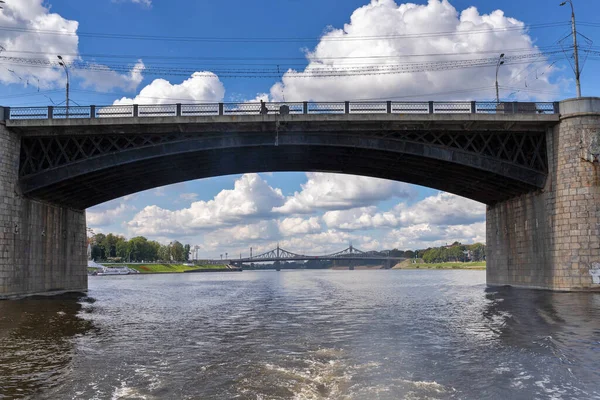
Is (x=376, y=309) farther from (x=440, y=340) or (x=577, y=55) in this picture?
(x=577, y=55)

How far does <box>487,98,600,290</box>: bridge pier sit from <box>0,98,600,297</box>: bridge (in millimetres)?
74

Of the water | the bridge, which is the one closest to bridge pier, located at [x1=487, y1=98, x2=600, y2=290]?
the bridge

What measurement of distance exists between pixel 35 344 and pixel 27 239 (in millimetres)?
23703

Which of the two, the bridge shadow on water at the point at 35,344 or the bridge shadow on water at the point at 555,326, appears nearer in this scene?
the bridge shadow on water at the point at 35,344

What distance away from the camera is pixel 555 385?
11.7 meters

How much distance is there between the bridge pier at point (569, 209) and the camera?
1400 inches

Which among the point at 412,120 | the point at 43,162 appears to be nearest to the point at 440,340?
the point at 412,120

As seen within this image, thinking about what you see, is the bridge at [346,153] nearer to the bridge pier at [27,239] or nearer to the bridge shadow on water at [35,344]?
the bridge pier at [27,239]

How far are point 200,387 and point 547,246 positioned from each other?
34.0 meters

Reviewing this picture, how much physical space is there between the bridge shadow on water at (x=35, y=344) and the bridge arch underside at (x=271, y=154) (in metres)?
11.9

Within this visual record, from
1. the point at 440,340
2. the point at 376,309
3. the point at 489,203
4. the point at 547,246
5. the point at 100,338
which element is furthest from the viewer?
the point at 489,203

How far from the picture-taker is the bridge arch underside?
39062mm

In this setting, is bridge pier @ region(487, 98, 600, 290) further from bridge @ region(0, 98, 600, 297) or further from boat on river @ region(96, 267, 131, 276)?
boat on river @ region(96, 267, 131, 276)

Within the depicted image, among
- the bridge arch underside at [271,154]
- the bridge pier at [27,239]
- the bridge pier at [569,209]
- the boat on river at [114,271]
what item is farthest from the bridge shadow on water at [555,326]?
the boat on river at [114,271]
